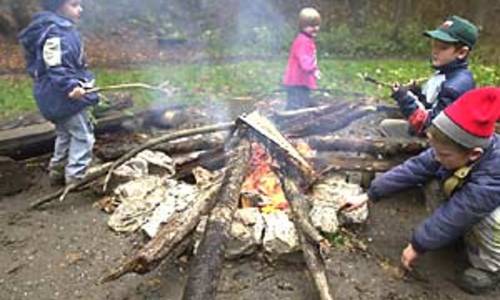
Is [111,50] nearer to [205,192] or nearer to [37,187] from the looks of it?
[37,187]

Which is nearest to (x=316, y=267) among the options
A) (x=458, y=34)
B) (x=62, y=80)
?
(x=458, y=34)

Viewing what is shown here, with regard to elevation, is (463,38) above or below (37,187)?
above

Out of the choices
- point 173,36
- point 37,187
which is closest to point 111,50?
point 173,36

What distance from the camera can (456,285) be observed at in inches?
140

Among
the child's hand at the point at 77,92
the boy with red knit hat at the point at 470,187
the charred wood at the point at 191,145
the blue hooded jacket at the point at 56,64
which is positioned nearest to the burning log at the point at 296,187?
the boy with red knit hat at the point at 470,187

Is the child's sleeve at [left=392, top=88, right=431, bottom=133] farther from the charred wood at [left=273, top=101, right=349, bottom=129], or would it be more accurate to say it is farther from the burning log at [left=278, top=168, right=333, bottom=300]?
the charred wood at [left=273, top=101, right=349, bottom=129]

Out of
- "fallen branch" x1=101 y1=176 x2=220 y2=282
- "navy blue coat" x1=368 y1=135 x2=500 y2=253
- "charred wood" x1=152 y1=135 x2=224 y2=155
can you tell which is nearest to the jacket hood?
"charred wood" x1=152 y1=135 x2=224 y2=155

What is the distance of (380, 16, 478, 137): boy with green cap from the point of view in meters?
4.07

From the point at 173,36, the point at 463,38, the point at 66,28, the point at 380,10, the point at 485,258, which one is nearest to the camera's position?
the point at 485,258

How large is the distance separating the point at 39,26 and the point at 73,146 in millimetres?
1006

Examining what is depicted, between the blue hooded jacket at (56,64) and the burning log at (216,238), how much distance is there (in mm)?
1491

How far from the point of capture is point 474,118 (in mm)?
3113

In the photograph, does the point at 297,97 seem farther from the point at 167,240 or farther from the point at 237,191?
the point at 167,240

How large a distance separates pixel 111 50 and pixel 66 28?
286 inches
